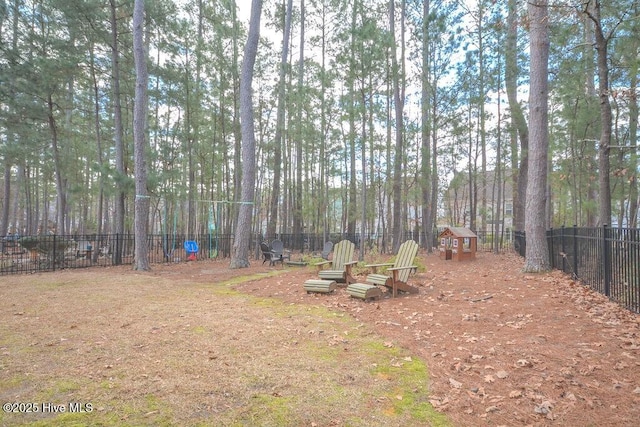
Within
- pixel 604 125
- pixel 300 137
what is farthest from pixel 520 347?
pixel 300 137

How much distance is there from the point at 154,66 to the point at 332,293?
1299 cm

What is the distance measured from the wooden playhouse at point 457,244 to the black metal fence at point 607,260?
454 cm

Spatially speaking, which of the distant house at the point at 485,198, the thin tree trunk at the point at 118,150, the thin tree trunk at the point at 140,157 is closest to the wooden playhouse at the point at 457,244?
the distant house at the point at 485,198

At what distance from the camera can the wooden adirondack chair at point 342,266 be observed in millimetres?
7477

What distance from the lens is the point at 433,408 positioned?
103 inches

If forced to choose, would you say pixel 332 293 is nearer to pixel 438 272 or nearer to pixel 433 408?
pixel 438 272

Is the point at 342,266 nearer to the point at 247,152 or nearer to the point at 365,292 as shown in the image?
the point at 365,292

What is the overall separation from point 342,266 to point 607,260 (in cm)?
489

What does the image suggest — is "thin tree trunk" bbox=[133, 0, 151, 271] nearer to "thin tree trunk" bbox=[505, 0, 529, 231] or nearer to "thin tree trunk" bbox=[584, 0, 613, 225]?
"thin tree trunk" bbox=[584, 0, 613, 225]

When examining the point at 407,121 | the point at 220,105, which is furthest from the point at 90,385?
the point at 220,105

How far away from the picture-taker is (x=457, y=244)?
12148mm

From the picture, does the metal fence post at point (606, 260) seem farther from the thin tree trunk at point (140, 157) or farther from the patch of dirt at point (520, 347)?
the thin tree trunk at point (140, 157)

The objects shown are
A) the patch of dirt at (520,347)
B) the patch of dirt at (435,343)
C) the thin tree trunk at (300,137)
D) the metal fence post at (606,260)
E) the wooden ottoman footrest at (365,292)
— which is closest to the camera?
the patch of dirt at (520,347)

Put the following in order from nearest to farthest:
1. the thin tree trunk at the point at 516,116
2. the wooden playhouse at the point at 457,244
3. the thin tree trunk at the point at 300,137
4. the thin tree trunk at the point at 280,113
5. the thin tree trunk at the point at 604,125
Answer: the thin tree trunk at the point at 604,125 < the wooden playhouse at the point at 457,244 < the thin tree trunk at the point at 516,116 < the thin tree trunk at the point at 280,113 < the thin tree trunk at the point at 300,137
